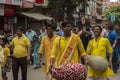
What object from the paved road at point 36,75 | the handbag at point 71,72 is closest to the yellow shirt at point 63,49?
the handbag at point 71,72

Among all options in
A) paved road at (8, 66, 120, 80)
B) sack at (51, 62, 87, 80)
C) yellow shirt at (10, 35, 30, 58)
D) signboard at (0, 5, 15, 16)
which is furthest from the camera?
signboard at (0, 5, 15, 16)

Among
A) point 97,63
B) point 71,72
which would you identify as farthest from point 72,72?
point 97,63

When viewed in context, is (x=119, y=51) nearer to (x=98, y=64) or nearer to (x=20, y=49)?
(x=20, y=49)

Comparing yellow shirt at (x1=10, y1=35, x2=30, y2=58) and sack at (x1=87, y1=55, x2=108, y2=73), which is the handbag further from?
yellow shirt at (x1=10, y1=35, x2=30, y2=58)

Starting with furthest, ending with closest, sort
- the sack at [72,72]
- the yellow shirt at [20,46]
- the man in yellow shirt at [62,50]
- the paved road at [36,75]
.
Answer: the paved road at [36,75]
the yellow shirt at [20,46]
the man in yellow shirt at [62,50]
the sack at [72,72]

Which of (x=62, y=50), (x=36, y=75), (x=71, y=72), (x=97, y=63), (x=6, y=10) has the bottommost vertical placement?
(x=36, y=75)

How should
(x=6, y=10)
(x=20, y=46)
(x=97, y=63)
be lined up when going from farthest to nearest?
(x=6, y=10) < (x=20, y=46) < (x=97, y=63)

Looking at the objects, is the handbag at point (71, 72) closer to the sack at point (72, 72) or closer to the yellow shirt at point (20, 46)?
→ the sack at point (72, 72)

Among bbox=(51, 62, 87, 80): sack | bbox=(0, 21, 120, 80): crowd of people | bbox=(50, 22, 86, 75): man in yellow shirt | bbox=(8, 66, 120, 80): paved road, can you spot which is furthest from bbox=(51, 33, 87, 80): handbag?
bbox=(8, 66, 120, 80): paved road

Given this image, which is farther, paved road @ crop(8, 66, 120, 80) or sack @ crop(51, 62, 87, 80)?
paved road @ crop(8, 66, 120, 80)

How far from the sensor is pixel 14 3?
27812 millimetres

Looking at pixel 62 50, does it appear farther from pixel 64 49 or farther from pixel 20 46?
Answer: pixel 20 46

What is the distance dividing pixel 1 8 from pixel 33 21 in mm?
11202

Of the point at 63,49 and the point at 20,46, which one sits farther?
the point at 20,46
